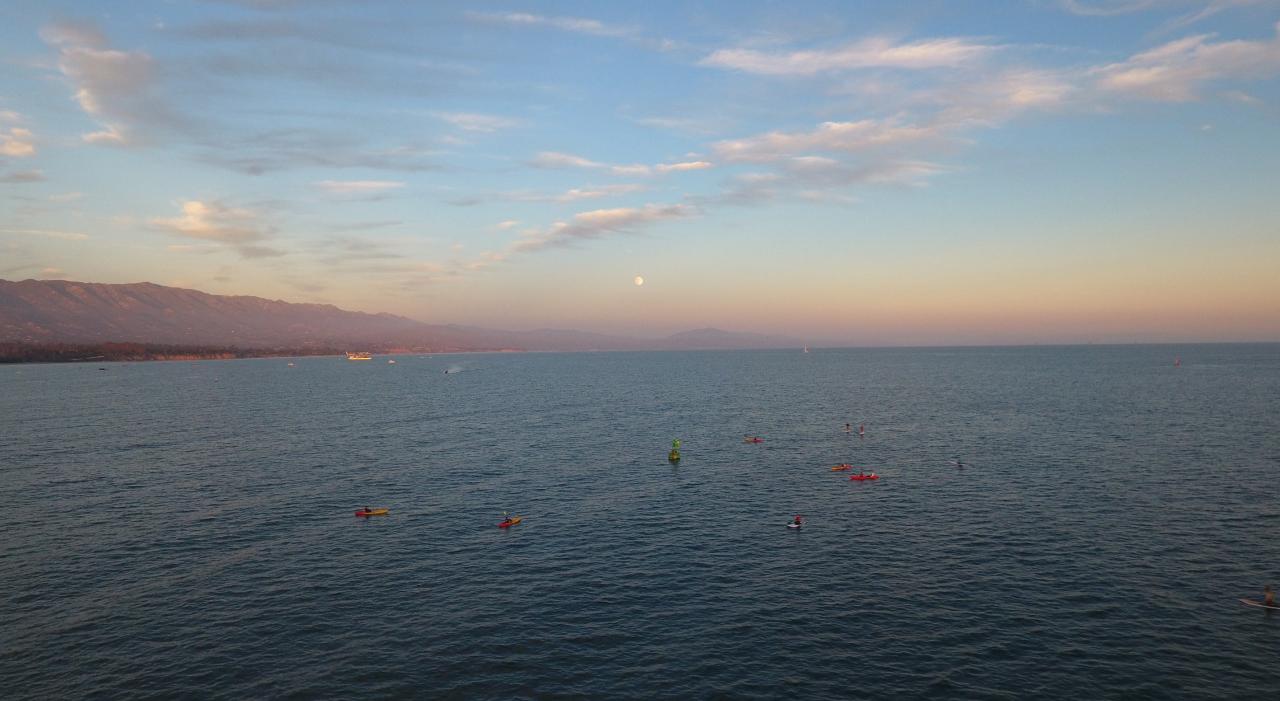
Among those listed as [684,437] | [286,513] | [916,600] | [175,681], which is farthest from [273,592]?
[684,437]

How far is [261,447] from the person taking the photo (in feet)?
356

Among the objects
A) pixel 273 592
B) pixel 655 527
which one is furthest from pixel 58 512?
pixel 655 527

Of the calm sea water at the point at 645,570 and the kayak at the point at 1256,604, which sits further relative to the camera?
the kayak at the point at 1256,604

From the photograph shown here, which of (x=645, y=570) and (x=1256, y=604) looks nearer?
(x=1256, y=604)

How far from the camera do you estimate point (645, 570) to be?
175 feet

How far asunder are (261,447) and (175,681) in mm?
80907

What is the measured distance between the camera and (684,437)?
119m

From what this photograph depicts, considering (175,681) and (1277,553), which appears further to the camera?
(1277,553)

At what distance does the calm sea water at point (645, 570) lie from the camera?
3734 centimetres

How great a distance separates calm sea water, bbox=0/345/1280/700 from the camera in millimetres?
37344

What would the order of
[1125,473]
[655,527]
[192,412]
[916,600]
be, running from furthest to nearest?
[192,412] < [1125,473] < [655,527] < [916,600]

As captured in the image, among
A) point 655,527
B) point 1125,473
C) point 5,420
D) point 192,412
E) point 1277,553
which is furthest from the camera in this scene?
point 192,412

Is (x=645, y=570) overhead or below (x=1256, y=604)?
below

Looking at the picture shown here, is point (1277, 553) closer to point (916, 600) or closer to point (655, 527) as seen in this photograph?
point (916, 600)
